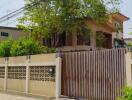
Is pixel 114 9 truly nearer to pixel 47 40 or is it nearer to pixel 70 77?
pixel 47 40

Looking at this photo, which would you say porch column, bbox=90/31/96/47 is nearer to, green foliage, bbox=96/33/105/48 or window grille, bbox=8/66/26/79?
green foliage, bbox=96/33/105/48

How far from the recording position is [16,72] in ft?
72.4

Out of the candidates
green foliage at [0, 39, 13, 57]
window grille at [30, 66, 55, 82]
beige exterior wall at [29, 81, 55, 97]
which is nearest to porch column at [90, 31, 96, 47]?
green foliage at [0, 39, 13, 57]

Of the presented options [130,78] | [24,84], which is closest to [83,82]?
[130,78]

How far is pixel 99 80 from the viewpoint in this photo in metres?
15.8

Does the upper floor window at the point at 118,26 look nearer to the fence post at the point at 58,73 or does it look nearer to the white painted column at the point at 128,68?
the fence post at the point at 58,73

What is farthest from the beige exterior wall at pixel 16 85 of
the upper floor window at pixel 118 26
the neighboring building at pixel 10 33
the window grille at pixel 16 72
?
the upper floor window at pixel 118 26

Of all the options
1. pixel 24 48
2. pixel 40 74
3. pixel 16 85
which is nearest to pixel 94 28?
pixel 24 48

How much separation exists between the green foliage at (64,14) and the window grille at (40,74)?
12926 millimetres

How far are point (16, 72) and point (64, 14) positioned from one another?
11.8 meters

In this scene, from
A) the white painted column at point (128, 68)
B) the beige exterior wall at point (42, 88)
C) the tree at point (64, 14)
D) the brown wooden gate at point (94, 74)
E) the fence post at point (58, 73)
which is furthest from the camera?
the tree at point (64, 14)

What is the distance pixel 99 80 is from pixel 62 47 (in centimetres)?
2067

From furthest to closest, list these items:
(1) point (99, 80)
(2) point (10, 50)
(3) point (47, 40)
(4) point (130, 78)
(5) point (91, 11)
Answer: (3) point (47, 40) → (5) point (91, 11) → (2) point (10, 50) → (1) point (99, 80) → (4) point (130, 78)

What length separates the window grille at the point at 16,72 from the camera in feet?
69.8
